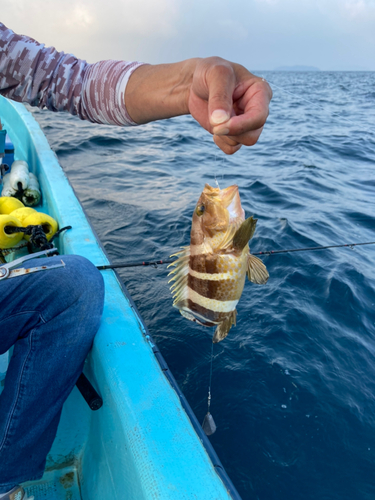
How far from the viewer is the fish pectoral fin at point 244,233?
1485mm

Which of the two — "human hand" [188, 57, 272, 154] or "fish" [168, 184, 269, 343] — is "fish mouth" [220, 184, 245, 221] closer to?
"fish" [168, 184, 269, 343]

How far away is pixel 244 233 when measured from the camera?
1.52 m

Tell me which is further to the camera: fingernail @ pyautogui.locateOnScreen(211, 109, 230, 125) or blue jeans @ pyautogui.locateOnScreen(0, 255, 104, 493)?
blue jeans @ pyautogui.locateOnScreen(0, 255, 104, 493)

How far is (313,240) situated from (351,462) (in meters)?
2.90

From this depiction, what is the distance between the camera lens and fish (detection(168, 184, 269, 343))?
1.62 m

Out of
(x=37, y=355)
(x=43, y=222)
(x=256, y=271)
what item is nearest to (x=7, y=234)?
(x=43, y=222)

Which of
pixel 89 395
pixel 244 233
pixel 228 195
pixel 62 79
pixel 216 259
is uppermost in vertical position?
pixel 62 79

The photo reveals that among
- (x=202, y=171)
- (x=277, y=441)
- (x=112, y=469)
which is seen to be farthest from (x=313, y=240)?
(x=112, y=469)

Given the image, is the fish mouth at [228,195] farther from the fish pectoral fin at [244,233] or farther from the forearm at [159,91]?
the forearm at [159,91]

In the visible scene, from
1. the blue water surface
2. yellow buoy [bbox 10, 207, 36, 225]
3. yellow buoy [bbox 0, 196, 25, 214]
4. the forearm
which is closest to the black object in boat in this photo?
the blue water surface

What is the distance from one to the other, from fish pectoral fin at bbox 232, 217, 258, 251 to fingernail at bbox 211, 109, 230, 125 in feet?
1.92

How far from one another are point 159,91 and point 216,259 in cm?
73

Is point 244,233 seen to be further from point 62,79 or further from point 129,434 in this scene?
point 62,79

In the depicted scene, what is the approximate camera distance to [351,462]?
2.34 meters
